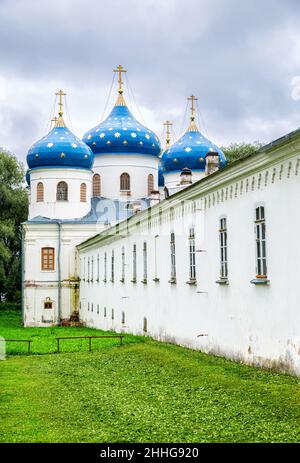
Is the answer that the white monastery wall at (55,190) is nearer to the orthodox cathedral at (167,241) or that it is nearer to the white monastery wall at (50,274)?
the orthodox cathedral at (167,241)

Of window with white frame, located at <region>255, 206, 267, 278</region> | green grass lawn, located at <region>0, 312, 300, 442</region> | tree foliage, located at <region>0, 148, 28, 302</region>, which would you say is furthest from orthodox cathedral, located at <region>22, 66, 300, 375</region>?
tree foliage, located at <region>0, 148, 28, 302</region>

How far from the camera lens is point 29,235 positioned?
1459 inches

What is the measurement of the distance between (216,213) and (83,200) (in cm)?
2302

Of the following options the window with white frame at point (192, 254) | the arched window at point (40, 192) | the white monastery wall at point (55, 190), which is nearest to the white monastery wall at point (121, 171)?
the white monastery wall at point (55, 190)

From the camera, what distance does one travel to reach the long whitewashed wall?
11.7 m

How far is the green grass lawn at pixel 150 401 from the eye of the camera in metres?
7.94

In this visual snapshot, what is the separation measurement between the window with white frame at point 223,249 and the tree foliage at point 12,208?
31.1m

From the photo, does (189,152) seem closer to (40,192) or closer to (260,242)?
(40,192)

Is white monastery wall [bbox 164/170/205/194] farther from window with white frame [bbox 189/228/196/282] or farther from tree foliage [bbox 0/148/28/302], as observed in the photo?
window with white frame [bbox 189/228/196/282]

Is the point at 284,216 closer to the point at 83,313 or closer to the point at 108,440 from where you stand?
the point at 108,440

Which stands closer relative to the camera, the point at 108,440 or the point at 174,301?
the point at 108,440
